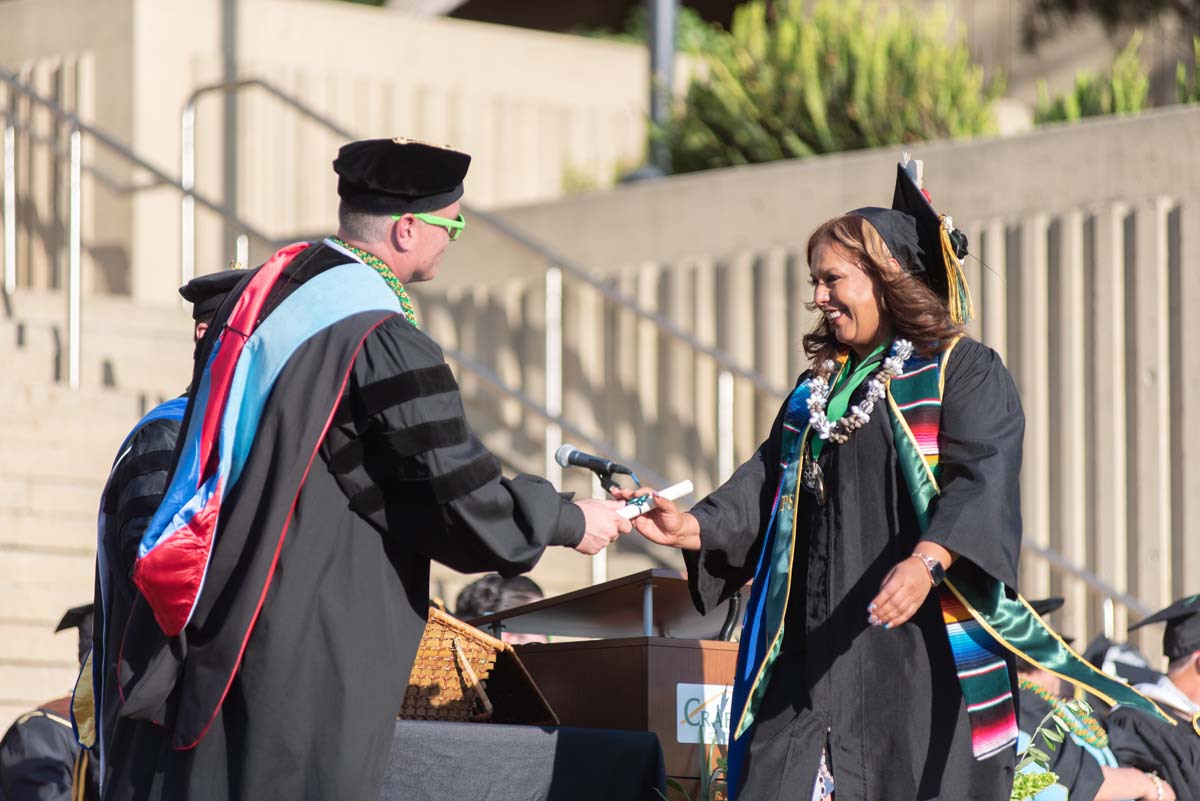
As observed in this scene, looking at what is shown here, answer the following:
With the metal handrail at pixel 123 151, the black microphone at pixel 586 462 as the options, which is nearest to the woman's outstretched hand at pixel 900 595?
the black microphone at pixel 586 462

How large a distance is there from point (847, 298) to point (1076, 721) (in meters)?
2.03

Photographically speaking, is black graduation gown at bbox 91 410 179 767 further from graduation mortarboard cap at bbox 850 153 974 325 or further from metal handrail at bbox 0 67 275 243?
metal handrail at bbox 0 67 275 243

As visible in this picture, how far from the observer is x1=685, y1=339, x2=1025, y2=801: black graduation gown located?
12.4ft

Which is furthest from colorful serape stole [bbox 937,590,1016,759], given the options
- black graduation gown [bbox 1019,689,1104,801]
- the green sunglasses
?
black graduation gown [bbox 1019,689,1104,801]

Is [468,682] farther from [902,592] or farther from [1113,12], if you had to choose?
[1113,12]

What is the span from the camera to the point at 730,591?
14.4ft

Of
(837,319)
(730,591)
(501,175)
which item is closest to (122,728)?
(730,591)

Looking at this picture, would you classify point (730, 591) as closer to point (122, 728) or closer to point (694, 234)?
point (122, 728)

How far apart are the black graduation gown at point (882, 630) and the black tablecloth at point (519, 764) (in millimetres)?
602

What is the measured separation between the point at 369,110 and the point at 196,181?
1.32 m

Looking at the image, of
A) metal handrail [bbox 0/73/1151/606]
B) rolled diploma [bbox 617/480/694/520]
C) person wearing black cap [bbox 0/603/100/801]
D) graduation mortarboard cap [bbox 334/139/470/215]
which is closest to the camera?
graduation mortarboard cap [bbox 334/139/470/215]

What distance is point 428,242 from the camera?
156 inches

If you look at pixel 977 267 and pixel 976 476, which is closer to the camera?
pixel 976 476

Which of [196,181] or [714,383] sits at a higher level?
[196,181]
